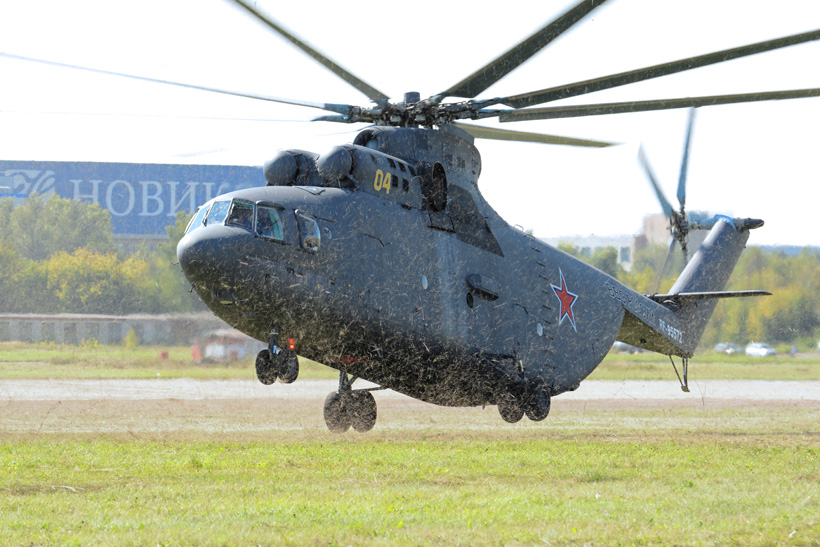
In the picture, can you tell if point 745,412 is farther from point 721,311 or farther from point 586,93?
point 586,93

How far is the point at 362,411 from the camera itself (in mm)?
16234

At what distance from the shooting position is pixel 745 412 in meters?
27.9

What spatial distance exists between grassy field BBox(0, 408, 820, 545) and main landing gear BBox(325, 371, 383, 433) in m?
Result: 0.55

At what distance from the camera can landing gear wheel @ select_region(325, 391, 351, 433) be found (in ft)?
53.0

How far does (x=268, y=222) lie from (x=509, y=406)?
7.04 m

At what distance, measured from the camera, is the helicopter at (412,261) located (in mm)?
11906

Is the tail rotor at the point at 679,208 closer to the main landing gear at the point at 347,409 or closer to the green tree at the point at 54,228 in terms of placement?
the main landing gear at the point at 347,409

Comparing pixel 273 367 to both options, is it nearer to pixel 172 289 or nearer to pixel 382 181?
pixel 382 181

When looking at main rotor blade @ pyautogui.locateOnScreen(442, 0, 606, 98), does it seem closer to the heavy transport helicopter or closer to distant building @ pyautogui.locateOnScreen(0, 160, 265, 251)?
the heavy transport helicopter

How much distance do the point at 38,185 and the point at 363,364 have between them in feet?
175

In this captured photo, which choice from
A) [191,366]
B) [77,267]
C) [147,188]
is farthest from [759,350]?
[147,188]

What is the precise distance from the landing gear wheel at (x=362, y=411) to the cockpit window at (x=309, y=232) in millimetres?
4684

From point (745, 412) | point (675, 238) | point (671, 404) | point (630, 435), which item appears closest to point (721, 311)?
point (671, 404)

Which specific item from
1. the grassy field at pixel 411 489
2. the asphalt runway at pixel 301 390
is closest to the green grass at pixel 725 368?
the asphalt runway at pixel 301 390
